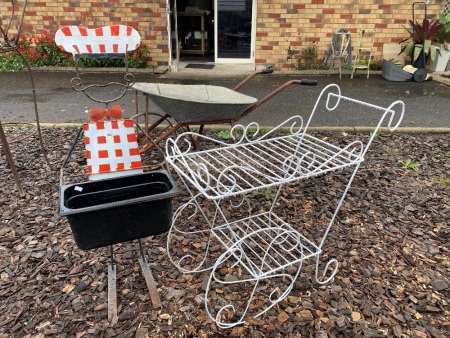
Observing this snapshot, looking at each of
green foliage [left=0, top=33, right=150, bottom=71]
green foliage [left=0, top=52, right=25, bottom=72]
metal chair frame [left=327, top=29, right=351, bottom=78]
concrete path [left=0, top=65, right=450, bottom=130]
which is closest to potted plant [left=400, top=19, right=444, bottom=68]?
concrete path [left=0, top=65, right=450, bottom=130]

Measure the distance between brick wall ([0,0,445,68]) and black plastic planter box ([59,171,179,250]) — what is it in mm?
6600

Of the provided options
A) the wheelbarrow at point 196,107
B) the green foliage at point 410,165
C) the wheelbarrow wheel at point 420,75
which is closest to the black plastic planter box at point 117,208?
the wheelbarrow at point 196,107

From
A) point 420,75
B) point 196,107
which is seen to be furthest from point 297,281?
point 420,75

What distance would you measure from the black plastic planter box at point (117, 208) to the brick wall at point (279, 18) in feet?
21.7

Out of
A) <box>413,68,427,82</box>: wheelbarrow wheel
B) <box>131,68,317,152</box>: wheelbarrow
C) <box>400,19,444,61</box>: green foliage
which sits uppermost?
<box>400,19,444,61</box>: green foliage

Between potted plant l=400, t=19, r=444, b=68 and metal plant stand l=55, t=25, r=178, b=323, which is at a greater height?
potted plant l=400, t=19, r=444, b=68

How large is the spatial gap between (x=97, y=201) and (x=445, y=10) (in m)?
8.72

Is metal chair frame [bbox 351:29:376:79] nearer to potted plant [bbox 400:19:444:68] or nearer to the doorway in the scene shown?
potted plant [bbox 400:19:444:68]

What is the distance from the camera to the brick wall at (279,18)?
24.7ft

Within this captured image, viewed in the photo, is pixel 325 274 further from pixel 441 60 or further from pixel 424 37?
pixel 441 60

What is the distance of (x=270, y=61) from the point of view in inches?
316

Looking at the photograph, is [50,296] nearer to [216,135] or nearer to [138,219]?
[138,219]

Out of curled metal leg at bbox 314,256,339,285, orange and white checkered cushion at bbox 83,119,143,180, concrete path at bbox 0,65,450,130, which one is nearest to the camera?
curled metal leg at bbox 314,256,339,285

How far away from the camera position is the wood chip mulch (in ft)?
6.11
